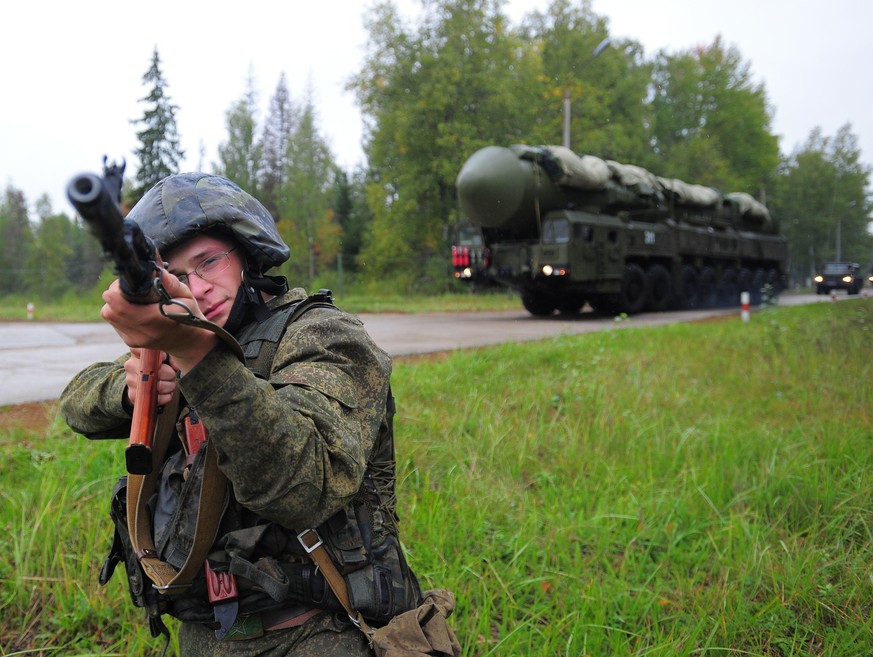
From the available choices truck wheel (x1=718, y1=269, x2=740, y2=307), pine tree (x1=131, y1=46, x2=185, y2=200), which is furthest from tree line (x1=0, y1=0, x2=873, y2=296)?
pine tree (x1=131, y1=46, x2=185, y2=200)

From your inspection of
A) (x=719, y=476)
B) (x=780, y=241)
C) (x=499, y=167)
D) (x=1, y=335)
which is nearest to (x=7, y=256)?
(x=1, y=335)

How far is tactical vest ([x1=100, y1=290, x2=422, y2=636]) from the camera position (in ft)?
4.75

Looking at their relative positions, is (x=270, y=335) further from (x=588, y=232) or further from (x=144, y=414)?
(x=588, y=232)

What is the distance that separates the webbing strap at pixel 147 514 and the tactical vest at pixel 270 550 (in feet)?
0.08

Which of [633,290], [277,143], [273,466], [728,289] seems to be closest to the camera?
[273,466]

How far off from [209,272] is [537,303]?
1385 centimetres

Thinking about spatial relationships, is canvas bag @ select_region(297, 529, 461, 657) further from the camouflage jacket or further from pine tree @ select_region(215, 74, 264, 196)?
pine tree @ select_region(215, 74, 264, 196)

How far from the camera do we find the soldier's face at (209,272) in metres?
1.49

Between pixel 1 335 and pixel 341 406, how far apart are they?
423 inches

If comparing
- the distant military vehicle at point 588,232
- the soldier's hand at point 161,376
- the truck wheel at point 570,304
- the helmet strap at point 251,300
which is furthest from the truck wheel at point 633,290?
the soldier's hand at point 161,376

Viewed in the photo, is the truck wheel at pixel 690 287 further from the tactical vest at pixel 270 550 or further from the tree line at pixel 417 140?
the tactical vest at pixel 270 550

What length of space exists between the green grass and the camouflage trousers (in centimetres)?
108

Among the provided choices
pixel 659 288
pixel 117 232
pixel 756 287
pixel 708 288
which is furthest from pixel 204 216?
pixel 756 287

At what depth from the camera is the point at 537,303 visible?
595 inches
